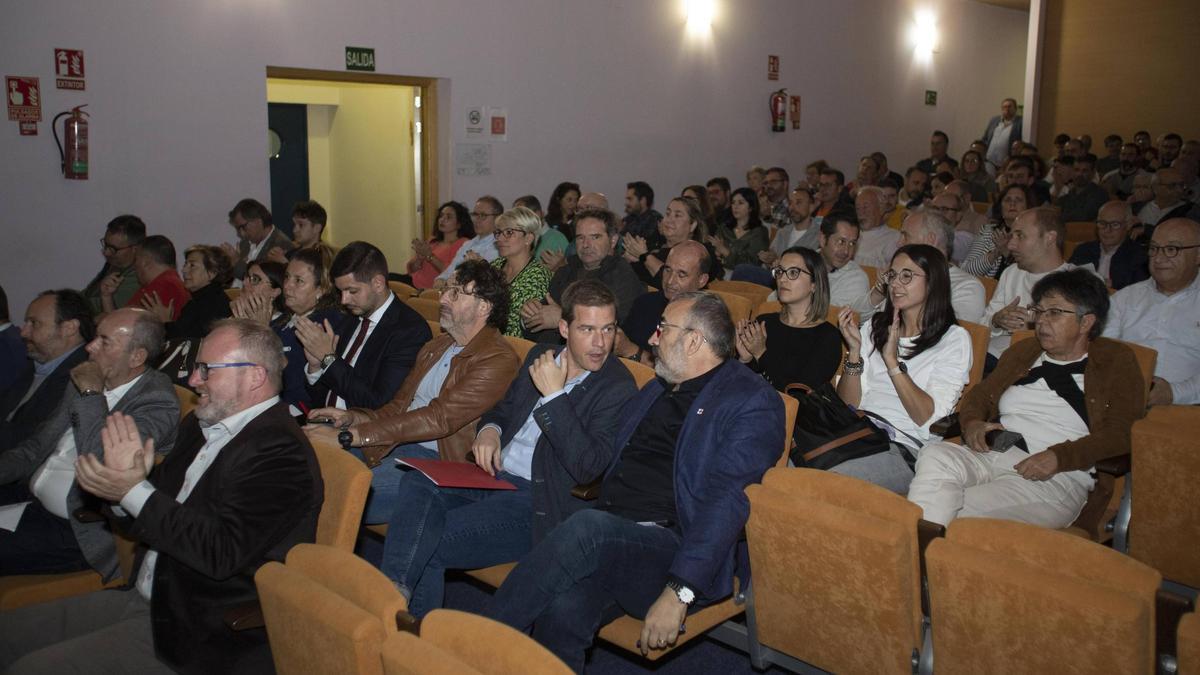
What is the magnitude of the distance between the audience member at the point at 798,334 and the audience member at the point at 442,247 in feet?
12.2

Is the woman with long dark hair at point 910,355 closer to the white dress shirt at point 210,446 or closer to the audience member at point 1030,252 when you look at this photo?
the audience member at point 1030,252

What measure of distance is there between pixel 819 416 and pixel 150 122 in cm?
634

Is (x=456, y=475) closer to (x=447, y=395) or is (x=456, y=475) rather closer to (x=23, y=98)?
(x=447, y=395)

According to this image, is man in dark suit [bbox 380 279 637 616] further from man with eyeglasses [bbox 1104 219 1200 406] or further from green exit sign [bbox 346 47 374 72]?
green exit sign [bbox 346 47 374 72]

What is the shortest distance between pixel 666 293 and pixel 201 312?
256 cm

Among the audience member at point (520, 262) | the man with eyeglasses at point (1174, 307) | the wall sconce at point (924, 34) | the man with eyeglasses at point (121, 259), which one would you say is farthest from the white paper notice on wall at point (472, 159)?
the wall sconce at point (924, 34)

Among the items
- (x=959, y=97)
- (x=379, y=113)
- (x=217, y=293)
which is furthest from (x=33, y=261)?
(x=959, y=97)

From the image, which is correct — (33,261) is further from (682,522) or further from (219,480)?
(682,522)

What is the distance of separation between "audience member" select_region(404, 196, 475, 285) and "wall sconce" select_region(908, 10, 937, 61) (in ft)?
28.8

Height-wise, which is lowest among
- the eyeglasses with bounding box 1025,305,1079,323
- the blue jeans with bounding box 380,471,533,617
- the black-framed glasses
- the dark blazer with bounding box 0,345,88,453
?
the blue jeans with bounding box 380,471,533,617

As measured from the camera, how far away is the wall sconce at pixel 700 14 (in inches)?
427

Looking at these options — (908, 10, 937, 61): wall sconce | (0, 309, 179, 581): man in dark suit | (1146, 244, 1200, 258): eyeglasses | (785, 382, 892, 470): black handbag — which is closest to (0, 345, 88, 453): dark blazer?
(0, 309, 179, 581): man in dark suit

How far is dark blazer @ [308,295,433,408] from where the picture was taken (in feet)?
12.7

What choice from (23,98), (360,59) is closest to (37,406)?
(23,98)
